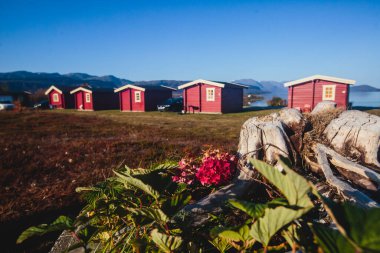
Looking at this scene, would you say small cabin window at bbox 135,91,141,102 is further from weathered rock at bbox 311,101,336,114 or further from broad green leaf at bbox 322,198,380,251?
broad green leaf at bbox 322,198,380,251

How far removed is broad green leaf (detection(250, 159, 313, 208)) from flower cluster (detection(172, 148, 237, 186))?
2.07 m

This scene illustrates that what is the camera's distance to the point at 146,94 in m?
32.5

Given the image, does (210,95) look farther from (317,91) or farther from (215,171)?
(215,171)

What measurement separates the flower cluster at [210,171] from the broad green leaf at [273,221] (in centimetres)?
198

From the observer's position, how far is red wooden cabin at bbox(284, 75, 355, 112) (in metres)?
23.3

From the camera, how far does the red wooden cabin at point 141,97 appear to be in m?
32.6

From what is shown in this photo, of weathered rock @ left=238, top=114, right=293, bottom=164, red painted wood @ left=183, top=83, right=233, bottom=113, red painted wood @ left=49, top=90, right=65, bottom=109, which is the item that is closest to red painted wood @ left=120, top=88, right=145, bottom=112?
red painted wood @ left=183, top=83, right=233, bottom=113

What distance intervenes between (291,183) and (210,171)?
2.11 metres

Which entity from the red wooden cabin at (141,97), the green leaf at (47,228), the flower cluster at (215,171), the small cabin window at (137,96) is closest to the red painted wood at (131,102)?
the red wooden cabin at (141,97)

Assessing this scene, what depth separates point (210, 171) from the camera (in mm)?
2934

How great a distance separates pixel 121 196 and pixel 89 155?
6.14m

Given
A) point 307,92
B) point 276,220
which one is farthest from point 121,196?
point 307,92

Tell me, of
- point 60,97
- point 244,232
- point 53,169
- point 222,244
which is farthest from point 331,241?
point 60,97

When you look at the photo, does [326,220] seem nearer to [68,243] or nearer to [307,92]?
[68,243]
